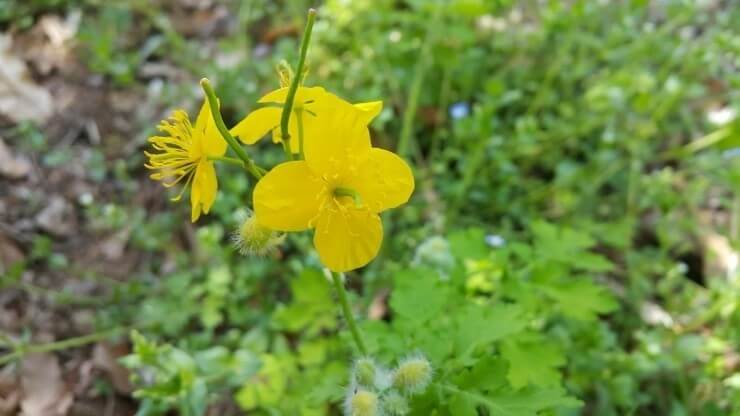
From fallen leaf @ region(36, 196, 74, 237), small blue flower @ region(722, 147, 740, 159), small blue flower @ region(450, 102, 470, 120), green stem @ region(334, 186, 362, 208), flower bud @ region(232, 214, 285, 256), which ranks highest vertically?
green stem @ region(334, 186, 362, 208)

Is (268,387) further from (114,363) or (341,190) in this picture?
(341,190)

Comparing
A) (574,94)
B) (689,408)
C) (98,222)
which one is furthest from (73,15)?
(689,408)

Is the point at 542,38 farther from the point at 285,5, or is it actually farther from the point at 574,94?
the point at 285,5

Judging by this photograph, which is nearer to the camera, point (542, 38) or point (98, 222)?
point (98, 222)

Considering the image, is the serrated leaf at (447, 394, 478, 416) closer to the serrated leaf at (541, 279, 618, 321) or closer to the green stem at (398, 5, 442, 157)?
the serrated leaf at (541, 279, 618, 321)

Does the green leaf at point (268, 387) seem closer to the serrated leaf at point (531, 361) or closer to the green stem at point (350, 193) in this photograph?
the serrated leaf at point (531, 361)

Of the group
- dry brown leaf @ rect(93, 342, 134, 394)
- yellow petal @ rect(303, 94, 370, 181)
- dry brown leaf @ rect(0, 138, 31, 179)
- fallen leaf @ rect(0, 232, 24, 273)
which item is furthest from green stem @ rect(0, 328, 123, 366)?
yellow petal @ rect(303, 94, 370, 181)

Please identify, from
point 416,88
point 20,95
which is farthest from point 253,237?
point 20,95
